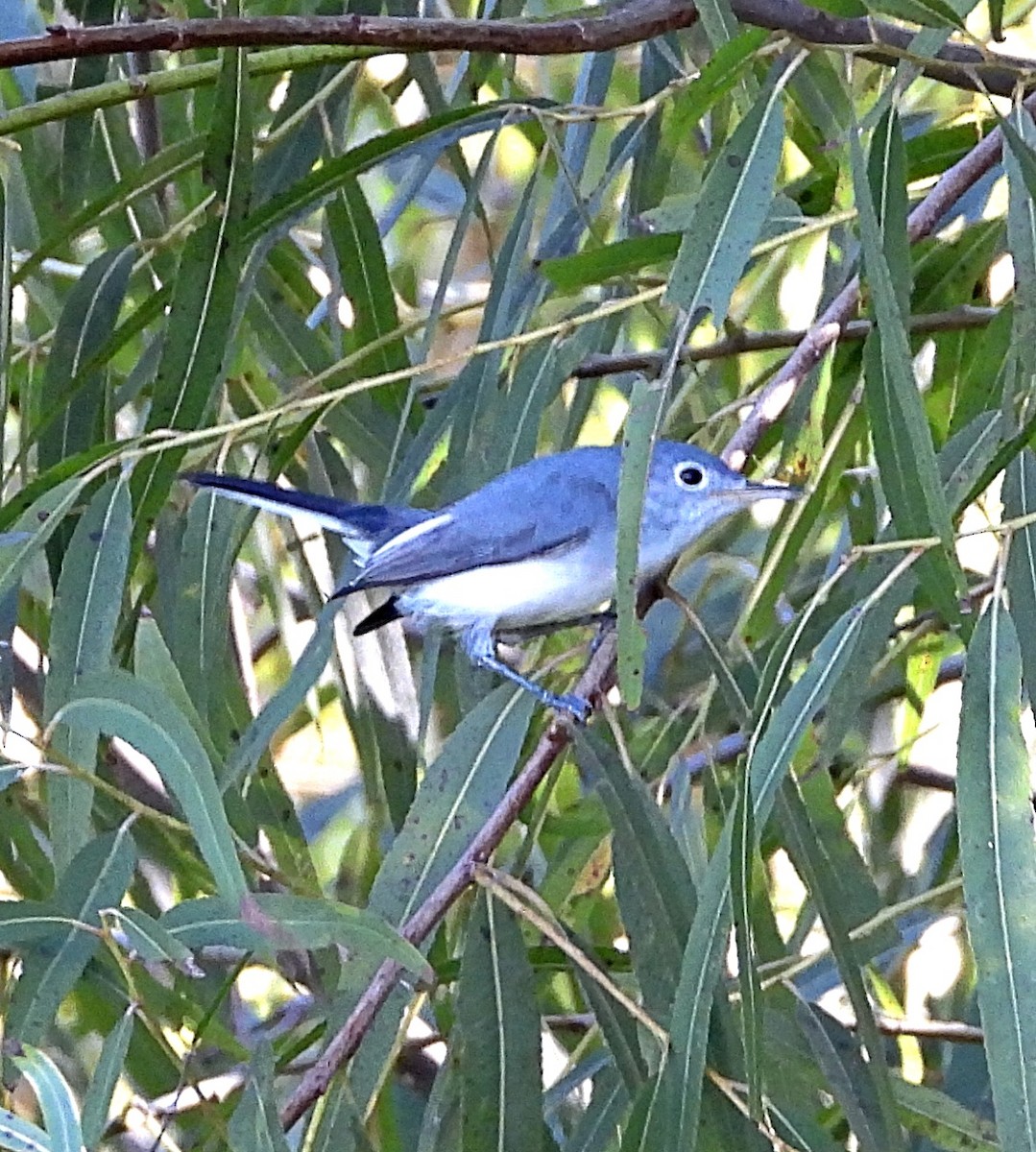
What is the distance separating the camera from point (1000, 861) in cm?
120

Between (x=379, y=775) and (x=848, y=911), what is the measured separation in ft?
2.14

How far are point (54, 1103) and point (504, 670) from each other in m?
0.88

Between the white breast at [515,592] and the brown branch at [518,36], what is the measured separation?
71 cm

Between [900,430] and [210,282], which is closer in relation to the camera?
[900,430]

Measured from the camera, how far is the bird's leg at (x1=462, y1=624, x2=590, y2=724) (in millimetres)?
1548

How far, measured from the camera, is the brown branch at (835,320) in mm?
1653

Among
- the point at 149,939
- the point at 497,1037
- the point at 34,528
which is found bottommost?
the point at 497,1037

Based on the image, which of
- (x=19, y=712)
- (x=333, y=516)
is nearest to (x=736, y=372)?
(x=333, y=516)

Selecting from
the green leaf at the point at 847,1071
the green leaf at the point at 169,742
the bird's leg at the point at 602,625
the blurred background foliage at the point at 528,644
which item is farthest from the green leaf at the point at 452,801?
the green leaf at the point at 847,1071

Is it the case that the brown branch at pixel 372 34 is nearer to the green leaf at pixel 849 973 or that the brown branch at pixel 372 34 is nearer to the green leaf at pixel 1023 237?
the green leaf at pixel 1023 237

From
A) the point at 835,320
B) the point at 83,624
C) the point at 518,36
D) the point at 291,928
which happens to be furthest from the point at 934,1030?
the point at 518,36

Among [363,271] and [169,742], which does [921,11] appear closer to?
[169,742]

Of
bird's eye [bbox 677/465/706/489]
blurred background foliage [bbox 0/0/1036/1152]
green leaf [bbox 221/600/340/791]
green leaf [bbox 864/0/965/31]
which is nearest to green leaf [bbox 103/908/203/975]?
blurred background foliage [bbox 0/0/1036/1152]

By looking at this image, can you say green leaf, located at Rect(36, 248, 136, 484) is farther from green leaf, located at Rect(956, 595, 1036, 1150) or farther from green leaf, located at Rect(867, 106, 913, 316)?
green leaf, located at Rect(956, 595, 1036, 1150)
